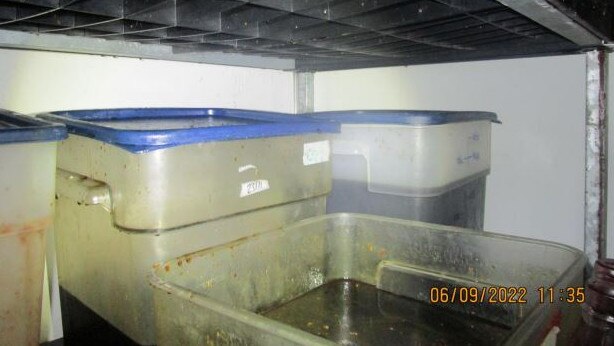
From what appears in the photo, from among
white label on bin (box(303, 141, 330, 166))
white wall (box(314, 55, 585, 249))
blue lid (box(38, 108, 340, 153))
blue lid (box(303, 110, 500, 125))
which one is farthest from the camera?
white wall (box(314, 55, 585, 249))

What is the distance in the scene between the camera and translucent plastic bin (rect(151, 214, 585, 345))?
706 millimetres

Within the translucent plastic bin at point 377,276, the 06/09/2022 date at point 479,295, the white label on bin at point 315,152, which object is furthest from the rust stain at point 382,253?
the white label on bin at point 315,152

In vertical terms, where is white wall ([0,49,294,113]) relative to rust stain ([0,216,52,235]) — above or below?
above

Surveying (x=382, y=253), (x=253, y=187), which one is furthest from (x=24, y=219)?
(x=382, y=253)

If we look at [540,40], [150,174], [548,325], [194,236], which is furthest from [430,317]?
[540,40]

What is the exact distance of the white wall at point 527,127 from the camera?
3.69ft

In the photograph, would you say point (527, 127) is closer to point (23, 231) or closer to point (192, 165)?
point (192, 165)

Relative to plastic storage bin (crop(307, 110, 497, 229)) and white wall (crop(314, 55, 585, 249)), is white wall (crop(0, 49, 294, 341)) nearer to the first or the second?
plastic storage bin (crop(307, 110, 497, 229))

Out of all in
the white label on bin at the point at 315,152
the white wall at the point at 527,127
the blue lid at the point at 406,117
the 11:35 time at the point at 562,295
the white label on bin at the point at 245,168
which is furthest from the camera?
the white wall at the point at 527,127

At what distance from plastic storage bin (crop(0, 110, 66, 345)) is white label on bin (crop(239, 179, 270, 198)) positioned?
291 mm

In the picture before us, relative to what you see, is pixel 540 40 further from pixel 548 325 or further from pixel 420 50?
pixel 548 325

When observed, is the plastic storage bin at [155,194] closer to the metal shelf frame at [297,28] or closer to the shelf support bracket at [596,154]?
the metal shelf frame at [297,28]

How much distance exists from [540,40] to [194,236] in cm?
88

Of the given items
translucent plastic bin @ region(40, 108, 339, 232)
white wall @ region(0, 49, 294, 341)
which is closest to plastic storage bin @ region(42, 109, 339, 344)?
translucent plastic bin @ region(40, 108, 339, 232)
